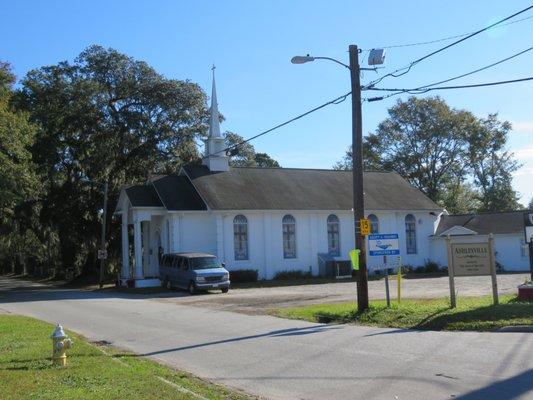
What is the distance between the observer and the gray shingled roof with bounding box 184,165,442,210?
38781 millimetres

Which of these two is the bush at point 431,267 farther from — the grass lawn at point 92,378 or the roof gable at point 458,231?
the grass lawn at point 92,378

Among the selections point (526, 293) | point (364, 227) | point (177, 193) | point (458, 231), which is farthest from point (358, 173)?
point (458, 231)

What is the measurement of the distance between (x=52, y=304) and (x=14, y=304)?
7.08ft

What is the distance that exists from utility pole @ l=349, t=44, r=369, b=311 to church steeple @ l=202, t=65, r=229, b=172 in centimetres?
2391

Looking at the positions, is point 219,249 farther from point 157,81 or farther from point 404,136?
point 404,136

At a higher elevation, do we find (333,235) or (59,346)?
(333,235)

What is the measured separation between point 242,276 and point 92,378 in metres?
28.2

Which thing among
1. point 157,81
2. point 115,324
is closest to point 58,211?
point 157,81

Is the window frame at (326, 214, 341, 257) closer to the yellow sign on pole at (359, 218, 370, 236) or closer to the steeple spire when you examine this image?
the steeple spire

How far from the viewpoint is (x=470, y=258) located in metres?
17.0

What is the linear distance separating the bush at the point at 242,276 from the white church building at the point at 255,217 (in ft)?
3.22

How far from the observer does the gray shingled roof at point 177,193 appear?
122 ft

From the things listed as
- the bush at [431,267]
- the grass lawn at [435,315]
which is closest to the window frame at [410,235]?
the bush at [431,267]

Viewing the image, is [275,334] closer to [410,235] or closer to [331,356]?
[331,356]
